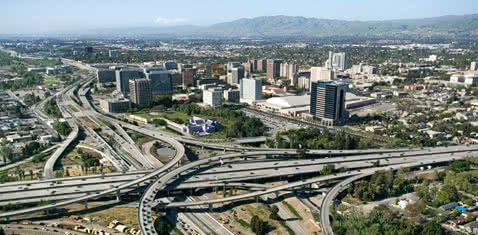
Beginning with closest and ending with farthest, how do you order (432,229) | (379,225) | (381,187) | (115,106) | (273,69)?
1. (432,229)
2. (379,225)
3. (381,187)
4. (115,106)
5. (273,69)

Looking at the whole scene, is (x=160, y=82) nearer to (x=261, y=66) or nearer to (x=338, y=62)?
(x=261, y=66)

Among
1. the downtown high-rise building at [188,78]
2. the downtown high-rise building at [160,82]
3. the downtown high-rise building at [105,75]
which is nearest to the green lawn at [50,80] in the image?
the downtown high-rise building at [105,75]

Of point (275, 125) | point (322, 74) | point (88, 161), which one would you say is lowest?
point (275, 125)

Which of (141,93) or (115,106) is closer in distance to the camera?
(115,106)

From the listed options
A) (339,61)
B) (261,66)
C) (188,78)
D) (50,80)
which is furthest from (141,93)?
(339,61)

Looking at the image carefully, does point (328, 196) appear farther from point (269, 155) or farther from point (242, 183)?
point (269, 155)

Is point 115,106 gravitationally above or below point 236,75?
below

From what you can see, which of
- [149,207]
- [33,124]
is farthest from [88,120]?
[149,207]
